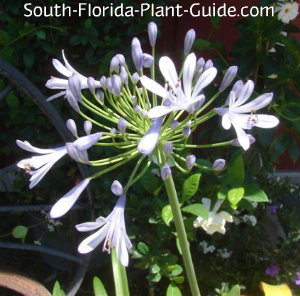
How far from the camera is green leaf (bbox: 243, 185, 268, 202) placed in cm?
175

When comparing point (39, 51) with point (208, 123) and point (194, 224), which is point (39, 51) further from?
point (194, 224)

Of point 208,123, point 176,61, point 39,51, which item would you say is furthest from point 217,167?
point 176,61

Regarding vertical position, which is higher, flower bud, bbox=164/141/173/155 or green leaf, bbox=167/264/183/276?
flower bud, bbox=164/141/173/155

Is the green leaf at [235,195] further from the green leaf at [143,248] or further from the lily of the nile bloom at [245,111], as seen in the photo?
the lily of the nile bloom at [245,111]

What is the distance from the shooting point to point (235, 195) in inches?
68.4

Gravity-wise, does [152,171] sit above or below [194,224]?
above

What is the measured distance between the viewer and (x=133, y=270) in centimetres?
229

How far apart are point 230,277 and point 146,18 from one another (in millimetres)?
1235

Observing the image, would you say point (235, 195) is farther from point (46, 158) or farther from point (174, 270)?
point (46, 158)

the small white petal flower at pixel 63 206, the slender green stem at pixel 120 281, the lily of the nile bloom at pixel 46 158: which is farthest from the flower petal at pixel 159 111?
the slender green stem at pixel 120 281

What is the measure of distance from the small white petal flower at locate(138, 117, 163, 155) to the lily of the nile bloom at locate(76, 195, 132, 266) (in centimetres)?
19

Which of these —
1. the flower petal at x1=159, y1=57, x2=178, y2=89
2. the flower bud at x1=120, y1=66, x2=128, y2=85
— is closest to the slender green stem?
the flower bud at x1=120, y1=66, x2=128, y2=85

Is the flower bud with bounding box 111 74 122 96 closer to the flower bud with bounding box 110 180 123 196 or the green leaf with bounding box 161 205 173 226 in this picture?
the flower bud with bounding box 110 180 123 196

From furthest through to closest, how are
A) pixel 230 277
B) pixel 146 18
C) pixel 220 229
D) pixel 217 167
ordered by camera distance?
pixel 230 277 → pixel 146 18 → pixel 220 229 → pixel 217 167
